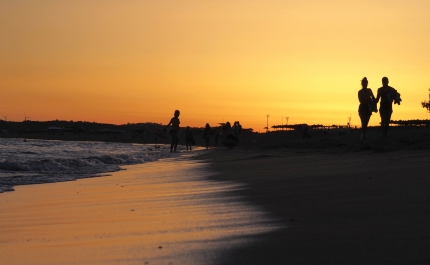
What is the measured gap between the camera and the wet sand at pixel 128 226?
13.5 feet

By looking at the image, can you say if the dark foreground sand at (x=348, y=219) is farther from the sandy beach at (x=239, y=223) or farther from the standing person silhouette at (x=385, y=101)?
the standing person silhouette at (x=385, y=101)

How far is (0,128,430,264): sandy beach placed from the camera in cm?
380

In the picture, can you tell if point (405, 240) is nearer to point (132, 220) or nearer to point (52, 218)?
point (132, 220)

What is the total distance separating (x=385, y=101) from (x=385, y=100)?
0.03 metres

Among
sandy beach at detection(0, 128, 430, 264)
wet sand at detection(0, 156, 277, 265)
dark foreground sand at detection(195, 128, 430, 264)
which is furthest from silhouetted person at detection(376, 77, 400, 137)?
wet sand at detection(0, 156, 277, 265)

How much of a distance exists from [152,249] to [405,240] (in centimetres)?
169

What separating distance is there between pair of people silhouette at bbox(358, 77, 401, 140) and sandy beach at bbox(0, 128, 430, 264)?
9149 mm

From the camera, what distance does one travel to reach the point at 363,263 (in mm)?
3412

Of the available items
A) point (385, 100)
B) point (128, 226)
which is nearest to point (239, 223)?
point (128, 226)

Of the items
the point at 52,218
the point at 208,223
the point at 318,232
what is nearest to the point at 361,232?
the point at 318,232

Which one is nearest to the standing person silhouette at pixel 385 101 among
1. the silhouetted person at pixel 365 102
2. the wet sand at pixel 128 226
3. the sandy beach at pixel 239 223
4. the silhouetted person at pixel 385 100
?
the silhouetted person at pixel 385 100

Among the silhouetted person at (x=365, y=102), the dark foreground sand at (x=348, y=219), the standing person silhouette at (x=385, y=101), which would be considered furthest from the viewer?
the silhouetted person at (x=365, y=102)

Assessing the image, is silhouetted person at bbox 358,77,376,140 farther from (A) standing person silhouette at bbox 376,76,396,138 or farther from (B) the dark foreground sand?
(B) the dark foreground sand

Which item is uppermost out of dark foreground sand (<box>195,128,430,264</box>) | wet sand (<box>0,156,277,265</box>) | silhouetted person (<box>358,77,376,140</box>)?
silhouetted person (<box>358,77,376,140</box>)
